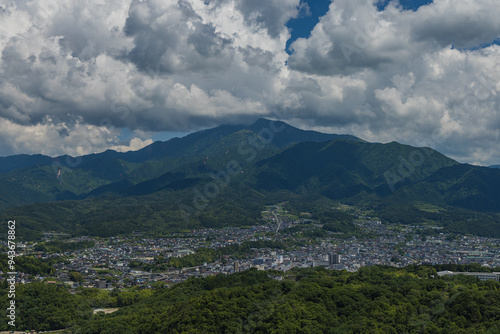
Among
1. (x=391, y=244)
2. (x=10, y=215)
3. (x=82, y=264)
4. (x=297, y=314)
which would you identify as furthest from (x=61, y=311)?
(x=10, y=215)

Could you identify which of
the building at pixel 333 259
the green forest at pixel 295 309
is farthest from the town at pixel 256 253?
the green forest at pixel 295 309

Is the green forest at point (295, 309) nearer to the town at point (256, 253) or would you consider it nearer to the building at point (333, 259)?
the town at point (256, 253)

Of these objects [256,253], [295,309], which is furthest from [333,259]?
[295,309]

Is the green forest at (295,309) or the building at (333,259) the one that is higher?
the green forest at (295,309)

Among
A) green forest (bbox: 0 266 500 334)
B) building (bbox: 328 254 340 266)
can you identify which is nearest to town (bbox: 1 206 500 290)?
building (bbox: 328 254 340 266)

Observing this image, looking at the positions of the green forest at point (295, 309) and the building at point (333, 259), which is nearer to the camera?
the green forest at point (295, 309)

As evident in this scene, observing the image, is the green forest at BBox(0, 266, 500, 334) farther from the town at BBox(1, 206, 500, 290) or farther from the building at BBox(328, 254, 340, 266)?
the building at BBox(328, 254, 340, 266)

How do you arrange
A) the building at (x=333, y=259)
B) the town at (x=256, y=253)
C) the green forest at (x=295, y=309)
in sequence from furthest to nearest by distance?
the building at (x=333, y=259)
the town at (x=256, y=253)
the green forest at (x=295, y=309)

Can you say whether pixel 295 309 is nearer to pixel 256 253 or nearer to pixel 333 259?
pixel 333 259

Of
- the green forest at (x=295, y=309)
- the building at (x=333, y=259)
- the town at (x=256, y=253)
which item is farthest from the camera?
the building at (x=333, y=259)

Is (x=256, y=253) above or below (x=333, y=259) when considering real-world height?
below
